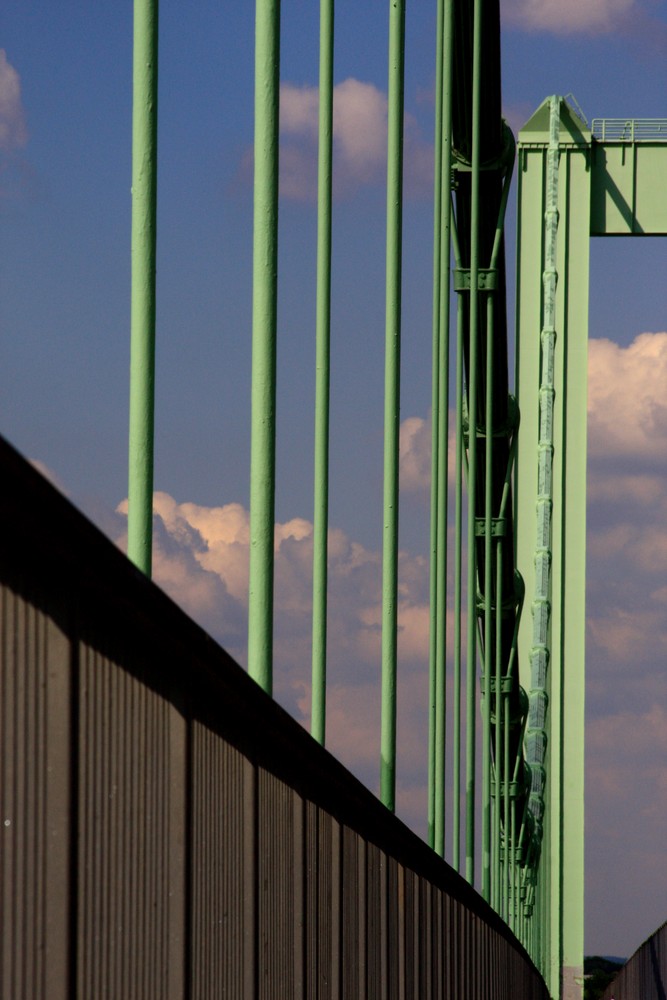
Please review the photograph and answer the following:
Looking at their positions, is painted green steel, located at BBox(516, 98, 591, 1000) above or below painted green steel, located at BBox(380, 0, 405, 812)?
above

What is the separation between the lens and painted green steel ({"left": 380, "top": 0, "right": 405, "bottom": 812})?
7.29 m

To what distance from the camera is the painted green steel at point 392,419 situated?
7.29m

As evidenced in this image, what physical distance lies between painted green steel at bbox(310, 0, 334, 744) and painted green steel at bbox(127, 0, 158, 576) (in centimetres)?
191

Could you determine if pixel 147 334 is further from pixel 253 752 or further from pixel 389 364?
pixel 389 364

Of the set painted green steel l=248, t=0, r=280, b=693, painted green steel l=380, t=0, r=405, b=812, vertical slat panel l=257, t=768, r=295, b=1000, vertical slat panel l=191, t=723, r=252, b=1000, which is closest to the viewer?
vertical slat panel l=191, t=723, r=252, b=1000

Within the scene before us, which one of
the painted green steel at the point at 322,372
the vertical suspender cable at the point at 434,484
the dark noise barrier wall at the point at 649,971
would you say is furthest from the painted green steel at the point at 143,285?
the dark noise barrier wall at the point at 649,971

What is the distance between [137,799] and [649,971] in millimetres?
14070

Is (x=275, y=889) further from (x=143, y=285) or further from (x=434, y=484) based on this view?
(x=434, y=484)

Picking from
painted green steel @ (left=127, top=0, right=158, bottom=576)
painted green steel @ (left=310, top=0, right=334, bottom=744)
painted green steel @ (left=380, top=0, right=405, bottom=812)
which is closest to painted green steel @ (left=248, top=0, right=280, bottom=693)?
painted green steel @ (left=127, top=0, right=158, bottom=576)

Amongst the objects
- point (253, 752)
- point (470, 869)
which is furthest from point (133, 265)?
point (470, 869)

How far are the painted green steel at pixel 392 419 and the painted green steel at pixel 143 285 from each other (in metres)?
3.33

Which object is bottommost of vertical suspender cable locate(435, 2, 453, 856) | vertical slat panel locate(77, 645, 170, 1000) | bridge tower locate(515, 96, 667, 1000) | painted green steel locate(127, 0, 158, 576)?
vertical slat panel locate(77, 645, 170, 1000)

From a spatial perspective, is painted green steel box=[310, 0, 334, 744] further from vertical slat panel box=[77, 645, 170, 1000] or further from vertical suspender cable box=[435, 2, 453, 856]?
vertical suspender cable box=[435, 2, 453, 856]

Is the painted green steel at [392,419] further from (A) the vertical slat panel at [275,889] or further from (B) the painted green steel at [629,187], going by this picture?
(B) the painted green steel at [629,187]
